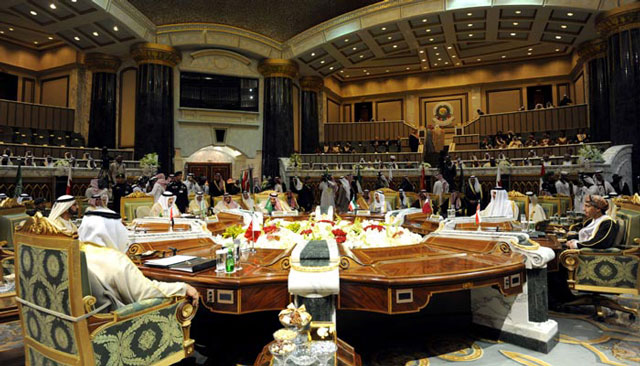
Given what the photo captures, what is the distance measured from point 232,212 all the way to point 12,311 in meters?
3.61

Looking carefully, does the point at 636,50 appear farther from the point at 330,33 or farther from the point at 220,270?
the point at 220,270

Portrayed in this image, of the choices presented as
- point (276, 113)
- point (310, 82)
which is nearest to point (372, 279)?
point (276, 113)

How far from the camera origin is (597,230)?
11.7 ft

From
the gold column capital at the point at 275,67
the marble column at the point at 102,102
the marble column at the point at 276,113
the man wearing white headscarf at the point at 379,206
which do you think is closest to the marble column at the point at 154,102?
the marble column at the point at 102,102

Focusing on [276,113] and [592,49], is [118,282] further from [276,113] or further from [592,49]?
[592,49]

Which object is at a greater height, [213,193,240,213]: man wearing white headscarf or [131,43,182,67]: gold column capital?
[131,43,182,67]: gold column capital

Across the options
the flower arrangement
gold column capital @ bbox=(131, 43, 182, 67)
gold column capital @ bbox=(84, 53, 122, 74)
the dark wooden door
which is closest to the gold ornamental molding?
the flower arrangement

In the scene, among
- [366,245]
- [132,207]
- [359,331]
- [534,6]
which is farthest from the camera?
[534,6]

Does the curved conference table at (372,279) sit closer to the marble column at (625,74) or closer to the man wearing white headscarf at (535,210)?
the man wearing white headscarf at (535,210)

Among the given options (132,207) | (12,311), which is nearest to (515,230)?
(12,311)

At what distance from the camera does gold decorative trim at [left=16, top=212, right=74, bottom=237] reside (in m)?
1.73

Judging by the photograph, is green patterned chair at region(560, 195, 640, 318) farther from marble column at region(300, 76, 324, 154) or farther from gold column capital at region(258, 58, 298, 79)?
marble column at region(300, 76, 324, 154)

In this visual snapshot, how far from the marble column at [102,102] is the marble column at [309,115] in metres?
8.10

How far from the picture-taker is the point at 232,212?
5.78 m
